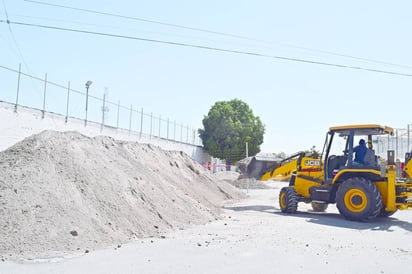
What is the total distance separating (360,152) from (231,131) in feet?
108

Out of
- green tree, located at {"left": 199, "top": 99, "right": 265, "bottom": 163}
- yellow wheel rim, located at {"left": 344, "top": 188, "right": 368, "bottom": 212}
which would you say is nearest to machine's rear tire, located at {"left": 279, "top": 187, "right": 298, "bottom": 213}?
yellow wheel rim, located at {"left": 344, "top": 188, "right": 368, "bottom": 212}

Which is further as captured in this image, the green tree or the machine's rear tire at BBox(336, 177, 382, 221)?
the green tree

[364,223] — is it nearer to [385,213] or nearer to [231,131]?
[385,213]

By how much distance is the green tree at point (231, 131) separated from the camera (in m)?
45.4

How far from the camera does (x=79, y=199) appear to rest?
964cm

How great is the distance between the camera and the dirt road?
22.7 feet

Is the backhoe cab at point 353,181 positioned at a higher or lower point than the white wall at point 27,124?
lower

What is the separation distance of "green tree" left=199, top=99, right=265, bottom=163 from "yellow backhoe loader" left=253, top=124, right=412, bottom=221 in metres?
29.0

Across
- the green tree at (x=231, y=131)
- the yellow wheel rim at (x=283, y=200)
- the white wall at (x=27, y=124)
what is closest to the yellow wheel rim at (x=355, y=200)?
the yellow wheel rim at (x=283, y=200)

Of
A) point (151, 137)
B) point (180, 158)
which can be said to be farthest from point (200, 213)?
point (151, 137)

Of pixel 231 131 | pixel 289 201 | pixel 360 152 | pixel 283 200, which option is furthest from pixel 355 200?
pixel 231 131

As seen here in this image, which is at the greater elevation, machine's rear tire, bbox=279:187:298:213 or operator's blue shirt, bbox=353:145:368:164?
operator's blue shirt, bbox=353:145:368:164

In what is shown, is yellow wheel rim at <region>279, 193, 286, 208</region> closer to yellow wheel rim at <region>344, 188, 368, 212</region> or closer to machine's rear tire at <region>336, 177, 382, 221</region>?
machine's rear tire at <region>336, 177, 382, 221</region>

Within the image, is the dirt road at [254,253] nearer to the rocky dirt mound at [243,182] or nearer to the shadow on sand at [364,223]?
the shadow on sand at [364,223]
